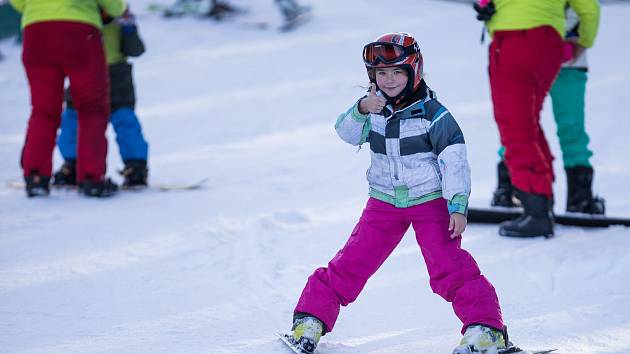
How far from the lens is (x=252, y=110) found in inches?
378

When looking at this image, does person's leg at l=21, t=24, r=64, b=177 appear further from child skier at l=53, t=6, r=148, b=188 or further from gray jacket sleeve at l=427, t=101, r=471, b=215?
gray jacket sleeve at l=427, t=101, r=471, b=215

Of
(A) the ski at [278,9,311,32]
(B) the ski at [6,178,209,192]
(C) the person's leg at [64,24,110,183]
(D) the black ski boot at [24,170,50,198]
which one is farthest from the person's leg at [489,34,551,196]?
(A) the ski at [278,9,311,32]

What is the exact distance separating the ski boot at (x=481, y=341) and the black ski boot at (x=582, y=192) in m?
2.44

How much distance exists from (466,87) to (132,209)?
560 centimetres

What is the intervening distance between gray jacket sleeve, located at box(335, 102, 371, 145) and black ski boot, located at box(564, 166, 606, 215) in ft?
8.05

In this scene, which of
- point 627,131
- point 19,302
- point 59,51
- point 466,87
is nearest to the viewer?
point 19,302

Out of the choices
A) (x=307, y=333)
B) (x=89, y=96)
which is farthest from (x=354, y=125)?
(x=89, y=96)

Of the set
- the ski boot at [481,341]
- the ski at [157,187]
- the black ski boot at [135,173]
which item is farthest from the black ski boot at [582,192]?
the black ski boot at [135,173]

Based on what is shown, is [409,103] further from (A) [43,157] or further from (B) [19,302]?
(A) [43,157]

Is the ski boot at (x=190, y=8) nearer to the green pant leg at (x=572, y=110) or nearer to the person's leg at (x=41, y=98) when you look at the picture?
the person's leg at (x=41, y=98)

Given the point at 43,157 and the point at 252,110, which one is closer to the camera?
the point at 43,157

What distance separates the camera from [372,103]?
3100mm

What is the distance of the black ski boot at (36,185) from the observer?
6.07 metres

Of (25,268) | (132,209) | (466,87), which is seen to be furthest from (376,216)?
(466,87)
